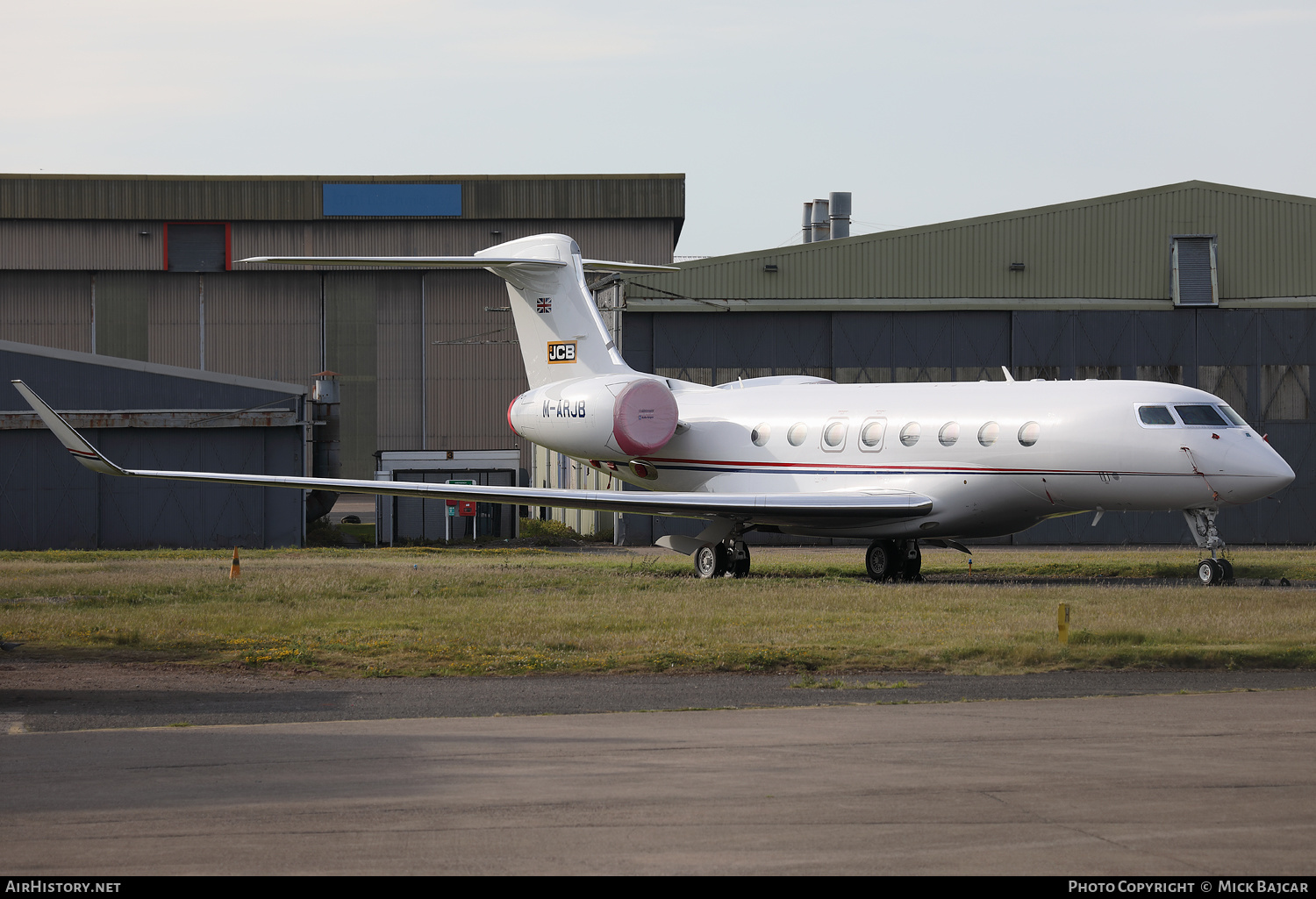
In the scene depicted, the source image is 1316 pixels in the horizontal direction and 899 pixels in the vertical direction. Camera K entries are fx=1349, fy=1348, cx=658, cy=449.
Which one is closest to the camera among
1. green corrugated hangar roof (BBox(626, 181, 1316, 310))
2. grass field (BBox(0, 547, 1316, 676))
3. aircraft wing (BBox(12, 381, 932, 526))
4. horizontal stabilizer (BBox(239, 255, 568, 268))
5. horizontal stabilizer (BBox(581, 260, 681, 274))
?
grass field (BBox(0, 547, 1316, 676))

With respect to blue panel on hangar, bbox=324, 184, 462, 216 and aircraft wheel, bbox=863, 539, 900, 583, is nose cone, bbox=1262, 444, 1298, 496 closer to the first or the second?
aircraft wheel, bbox=863, 539, 900, 583

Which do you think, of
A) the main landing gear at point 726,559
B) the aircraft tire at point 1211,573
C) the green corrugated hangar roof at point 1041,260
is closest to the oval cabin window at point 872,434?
the main landing gear at point 726,559

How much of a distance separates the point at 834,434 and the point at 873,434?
801 millimetres

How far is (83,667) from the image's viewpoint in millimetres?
12977

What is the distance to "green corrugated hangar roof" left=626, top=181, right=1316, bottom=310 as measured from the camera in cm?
3659

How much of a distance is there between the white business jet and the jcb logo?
0.04m

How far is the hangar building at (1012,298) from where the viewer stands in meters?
36.4

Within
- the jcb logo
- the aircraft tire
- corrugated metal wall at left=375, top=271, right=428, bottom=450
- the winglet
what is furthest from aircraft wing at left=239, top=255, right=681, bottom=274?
corrugated metal wall at left=375, top=271, right=428, bottom=450

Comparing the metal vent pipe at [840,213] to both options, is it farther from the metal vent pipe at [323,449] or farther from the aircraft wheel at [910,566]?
the aircraft wheel at [910,566]

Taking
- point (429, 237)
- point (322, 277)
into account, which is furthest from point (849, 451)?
point (322, 277)

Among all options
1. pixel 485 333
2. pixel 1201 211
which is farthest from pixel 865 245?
pixel 485 333

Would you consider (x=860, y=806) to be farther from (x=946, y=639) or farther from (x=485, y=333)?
(x=485, y=333)

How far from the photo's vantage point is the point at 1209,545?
21.1 metres

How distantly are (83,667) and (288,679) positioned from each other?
2324 millimetres
